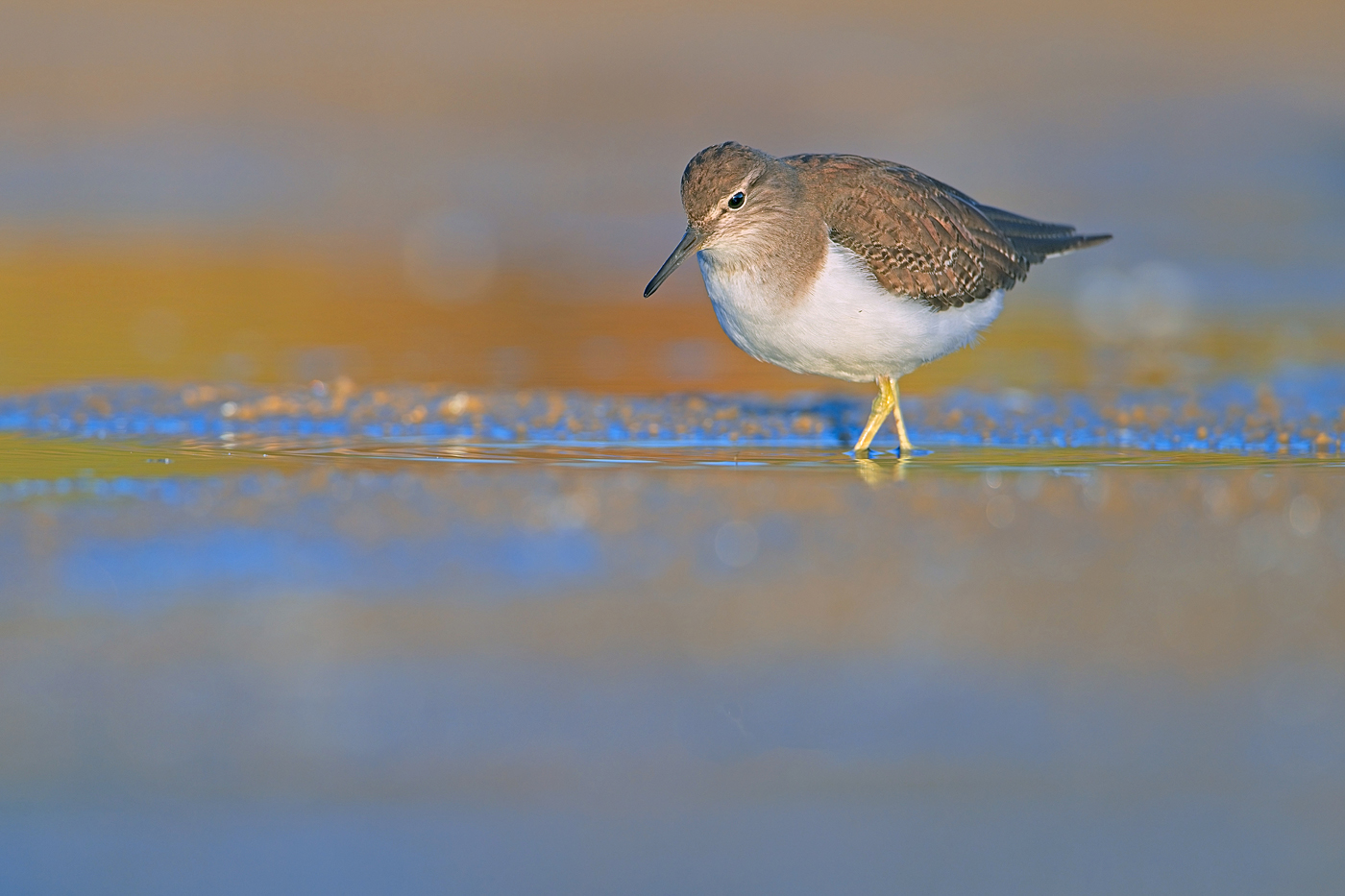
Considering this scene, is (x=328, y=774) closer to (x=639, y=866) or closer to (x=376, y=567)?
(x=639, y=866)

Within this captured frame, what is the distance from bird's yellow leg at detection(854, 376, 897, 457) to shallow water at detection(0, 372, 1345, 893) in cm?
65

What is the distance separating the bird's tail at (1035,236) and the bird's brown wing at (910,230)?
19cm

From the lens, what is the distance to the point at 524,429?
7895 millimetres

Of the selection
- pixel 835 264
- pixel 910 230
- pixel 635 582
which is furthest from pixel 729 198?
pixel 635 582

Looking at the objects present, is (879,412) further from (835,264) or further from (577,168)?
(577,168)

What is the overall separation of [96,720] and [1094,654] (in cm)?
253

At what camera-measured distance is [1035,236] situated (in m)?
8.48

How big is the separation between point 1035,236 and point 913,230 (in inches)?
52.4

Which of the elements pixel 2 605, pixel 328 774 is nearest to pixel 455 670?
pixel 328 774

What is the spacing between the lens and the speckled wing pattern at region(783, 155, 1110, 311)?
721 centimetres

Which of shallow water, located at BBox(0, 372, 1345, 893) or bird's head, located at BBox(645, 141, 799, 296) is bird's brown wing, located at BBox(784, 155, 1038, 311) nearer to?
bird's head, located at BBox(645, 141, 799, 296)

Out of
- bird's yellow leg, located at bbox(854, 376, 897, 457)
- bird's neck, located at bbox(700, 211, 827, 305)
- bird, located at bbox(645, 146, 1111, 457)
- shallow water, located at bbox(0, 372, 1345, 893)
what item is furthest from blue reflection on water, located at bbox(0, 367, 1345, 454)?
bird's neck, located at bbox(700, 211, 827, 305)

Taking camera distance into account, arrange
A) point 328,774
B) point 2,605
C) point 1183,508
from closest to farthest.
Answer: point 328,774
point 2,605
point 1183,508

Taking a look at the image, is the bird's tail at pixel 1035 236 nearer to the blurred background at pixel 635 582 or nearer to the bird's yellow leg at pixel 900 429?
the blurred background at pixel 635 582
